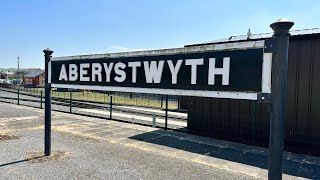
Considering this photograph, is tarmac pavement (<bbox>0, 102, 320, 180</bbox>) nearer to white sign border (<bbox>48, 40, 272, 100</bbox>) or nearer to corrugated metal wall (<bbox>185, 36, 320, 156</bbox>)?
corrugated metal wall (<bbox>185, 36, 320, 156</bbox>)

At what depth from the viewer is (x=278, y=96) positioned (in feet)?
9.36

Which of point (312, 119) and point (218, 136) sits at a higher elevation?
point (312, 119)

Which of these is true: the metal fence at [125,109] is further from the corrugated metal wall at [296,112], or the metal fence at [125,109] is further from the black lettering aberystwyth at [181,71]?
the black lettering aberystwyth at [181,71]

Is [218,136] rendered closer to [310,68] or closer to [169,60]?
[310,68]

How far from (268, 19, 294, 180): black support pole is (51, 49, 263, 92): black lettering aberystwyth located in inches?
11.1

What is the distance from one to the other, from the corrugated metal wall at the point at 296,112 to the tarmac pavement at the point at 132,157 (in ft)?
1.62

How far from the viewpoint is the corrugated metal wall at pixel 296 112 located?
305 inches

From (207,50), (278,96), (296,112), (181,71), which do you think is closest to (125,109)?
(296,112)

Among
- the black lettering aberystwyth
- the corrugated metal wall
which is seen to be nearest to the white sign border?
the black lettering aberystwyth

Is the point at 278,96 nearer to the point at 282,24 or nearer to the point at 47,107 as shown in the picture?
the point at 282,24

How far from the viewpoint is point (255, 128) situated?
8898 mm

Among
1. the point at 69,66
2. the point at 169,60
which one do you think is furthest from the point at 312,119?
the point at 69,66

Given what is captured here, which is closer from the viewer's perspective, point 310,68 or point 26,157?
point 26,157

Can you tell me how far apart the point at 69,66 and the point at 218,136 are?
19.0ft
